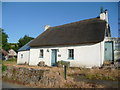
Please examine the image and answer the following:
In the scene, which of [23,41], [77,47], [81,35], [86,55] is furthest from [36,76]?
[23,41]

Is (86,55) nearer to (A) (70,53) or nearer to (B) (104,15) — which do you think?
(A) (70,53)

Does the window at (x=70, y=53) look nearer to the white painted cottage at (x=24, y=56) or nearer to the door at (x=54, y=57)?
the door at (x=54, y=57)

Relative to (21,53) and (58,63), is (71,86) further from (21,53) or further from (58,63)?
(21,53)

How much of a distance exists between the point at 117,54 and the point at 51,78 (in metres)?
9.00

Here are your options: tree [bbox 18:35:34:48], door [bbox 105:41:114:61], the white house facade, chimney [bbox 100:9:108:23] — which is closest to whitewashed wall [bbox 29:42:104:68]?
door [bbox 105:41:114:61]

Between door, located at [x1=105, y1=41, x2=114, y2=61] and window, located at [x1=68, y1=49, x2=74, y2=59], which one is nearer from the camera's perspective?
door, located at [x1=105, y1=41, x2=114, y2=61]

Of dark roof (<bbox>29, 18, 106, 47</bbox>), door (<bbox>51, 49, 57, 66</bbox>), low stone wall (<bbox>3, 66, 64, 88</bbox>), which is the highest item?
dark roof (<bbox>29, 18, 106, 47</bbox>)

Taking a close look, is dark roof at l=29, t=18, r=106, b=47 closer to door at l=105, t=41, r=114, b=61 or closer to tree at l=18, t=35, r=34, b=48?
door at l=105, t=41, r=114, b=61

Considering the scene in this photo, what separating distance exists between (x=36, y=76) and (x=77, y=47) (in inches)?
296

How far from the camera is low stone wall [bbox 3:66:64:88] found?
7.59m

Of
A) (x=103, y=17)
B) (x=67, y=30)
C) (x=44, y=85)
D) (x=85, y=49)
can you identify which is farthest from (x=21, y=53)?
(x=44, y=85)

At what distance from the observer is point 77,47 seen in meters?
14.8

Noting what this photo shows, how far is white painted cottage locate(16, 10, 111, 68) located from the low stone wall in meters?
5.80

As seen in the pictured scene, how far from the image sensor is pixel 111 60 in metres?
13.9
